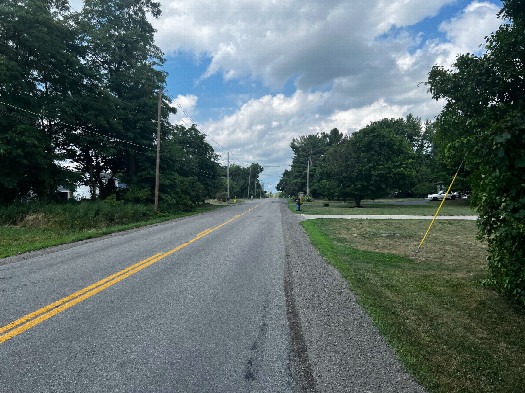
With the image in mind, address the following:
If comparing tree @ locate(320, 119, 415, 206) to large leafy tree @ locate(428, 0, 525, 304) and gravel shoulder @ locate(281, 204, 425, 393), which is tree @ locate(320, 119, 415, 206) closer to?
large leafy tree @ locate(428, 0, 525, 304)

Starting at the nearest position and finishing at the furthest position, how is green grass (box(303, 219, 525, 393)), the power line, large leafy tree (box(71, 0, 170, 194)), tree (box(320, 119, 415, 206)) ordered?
green grass (box(303, 219, 525, 393)), the power line, large leafy tree (box(71, 0, 170, 194)), tree (box(320, 119, 415, 206))

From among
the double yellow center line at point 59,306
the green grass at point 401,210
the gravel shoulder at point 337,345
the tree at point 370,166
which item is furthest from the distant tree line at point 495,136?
the tree at point 370,166

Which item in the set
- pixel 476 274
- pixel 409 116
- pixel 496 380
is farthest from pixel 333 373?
pixel 409 116

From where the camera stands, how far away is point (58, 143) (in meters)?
19.8

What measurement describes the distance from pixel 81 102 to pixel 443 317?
2387 cm

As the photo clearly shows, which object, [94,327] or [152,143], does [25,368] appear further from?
[152,143]

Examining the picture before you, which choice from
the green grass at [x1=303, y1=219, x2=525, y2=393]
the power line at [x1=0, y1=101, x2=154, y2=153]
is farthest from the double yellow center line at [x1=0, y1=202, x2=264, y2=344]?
the power line at [x1=0, y1=101, x2=154, y2=153]

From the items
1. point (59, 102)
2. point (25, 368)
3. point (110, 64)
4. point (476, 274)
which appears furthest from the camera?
point (110, 64)

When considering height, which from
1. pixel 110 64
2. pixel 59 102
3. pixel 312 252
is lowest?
pixel 312 252

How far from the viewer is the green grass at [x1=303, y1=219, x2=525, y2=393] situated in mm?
2436

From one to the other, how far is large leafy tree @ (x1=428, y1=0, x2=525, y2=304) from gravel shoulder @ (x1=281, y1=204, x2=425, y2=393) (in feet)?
7.41

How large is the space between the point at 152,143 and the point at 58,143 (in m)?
6.88

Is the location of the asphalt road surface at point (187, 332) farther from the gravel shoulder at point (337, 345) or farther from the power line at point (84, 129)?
the power line at point (84, 129)

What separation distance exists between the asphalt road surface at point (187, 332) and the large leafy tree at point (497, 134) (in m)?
2.33
